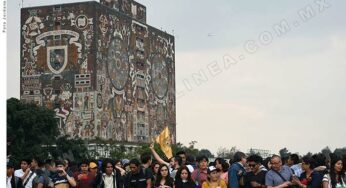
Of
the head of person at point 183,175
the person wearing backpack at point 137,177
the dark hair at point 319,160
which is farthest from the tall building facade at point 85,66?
the dark hair at point 319,160

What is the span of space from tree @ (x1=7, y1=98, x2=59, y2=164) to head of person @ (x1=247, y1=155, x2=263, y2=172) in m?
39.8

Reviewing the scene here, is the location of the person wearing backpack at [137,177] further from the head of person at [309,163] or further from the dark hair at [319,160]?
the dark hair at [319,160]

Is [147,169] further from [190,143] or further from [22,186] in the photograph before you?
[190,143]

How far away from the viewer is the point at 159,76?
227 feet

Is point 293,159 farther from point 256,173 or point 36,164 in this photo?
point 36,164

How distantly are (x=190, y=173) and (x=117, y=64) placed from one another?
49820 mm

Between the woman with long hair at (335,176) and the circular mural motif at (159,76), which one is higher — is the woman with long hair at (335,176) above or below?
Result: below

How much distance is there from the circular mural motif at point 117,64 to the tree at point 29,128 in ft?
26.1

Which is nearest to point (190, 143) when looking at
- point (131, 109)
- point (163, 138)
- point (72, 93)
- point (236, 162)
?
point (131, 109)

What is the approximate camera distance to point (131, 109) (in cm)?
6312

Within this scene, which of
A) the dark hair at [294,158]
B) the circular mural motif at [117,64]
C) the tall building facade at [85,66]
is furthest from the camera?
the circular mural motif at [117,64]

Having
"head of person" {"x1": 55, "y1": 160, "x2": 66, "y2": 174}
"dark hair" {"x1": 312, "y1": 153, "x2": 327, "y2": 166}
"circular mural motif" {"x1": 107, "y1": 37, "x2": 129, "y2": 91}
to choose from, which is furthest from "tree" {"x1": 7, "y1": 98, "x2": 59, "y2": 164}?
"dark hair" {"x1": 312, "y1": 153, "x2": 327, "y2": 166}

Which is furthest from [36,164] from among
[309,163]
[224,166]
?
[309,163]

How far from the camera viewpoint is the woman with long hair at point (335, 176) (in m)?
9.15
